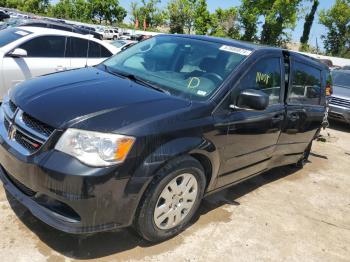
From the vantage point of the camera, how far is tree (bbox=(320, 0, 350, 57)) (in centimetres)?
4951

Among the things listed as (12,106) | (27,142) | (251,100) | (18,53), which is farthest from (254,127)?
(18,53)

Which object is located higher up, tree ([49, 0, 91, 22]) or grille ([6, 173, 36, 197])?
tree ([49, 0, 91, 22])

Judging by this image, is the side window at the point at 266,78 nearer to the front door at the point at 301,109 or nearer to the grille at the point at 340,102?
the front door at the point at 301,109

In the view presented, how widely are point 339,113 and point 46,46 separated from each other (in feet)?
24.2

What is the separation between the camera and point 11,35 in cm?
698

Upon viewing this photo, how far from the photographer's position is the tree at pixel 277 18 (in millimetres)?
47438

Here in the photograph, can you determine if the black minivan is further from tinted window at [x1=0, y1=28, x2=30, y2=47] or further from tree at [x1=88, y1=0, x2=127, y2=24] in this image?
tree at [x1=88, y1=0, x2=127, y2=24]

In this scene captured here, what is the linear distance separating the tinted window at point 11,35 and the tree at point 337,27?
47.4m

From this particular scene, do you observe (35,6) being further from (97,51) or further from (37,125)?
(37,125)

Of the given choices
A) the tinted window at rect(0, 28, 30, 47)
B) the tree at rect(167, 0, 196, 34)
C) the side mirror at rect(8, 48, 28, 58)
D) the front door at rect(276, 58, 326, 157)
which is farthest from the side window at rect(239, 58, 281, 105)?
the tree at rect(167, 0, 196, 34)

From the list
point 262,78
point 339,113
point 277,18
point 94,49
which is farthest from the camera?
point 277,18

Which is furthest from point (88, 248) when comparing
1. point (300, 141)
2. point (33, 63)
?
point (33, 63)

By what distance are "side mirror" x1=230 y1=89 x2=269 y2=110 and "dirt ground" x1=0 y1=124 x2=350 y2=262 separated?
122cm

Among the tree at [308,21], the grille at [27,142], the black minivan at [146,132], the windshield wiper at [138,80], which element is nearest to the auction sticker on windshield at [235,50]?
the black minivan at [146,132]
